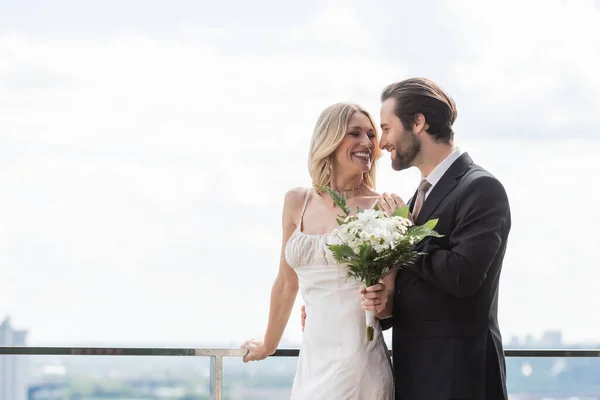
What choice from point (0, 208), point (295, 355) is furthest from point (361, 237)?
point (0, 208)

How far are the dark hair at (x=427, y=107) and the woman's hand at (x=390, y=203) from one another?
280mm

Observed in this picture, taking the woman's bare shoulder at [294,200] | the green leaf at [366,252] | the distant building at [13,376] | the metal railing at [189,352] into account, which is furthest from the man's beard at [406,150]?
the distant building at [13,376]

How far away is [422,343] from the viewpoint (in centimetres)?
328

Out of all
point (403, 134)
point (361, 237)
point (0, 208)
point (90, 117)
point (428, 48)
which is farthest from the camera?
point (0, 208)

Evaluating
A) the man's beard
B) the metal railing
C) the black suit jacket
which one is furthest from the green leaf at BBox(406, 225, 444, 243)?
the metal railing

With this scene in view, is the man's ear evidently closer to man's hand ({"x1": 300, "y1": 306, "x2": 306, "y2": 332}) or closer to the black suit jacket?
the black suit jacket

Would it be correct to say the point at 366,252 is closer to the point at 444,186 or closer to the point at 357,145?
the point at 444,186

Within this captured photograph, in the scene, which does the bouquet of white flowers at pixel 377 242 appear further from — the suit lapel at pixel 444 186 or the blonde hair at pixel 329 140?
the blonde hair at pixel 329 140

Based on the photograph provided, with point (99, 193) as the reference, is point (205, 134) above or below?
above

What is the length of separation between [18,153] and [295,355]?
29051mm

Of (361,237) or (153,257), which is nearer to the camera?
(361,237)

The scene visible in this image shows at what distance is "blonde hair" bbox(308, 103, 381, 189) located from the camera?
380cm

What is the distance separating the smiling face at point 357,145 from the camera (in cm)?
382

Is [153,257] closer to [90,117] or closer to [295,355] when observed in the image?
[90,117]
